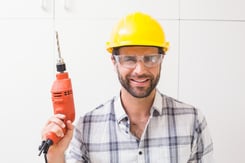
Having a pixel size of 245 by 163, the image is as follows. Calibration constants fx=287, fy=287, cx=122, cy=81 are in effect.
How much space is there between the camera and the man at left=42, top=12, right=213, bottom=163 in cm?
105

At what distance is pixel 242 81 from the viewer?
60.6 inches

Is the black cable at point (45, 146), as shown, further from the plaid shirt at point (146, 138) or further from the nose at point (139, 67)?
the nose at point (139, 67)

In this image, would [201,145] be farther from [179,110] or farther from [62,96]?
[62,96]

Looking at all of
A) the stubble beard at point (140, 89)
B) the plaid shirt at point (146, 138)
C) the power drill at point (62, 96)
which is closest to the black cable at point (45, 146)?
the power drill at point (62, 96)

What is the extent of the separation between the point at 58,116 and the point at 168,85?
724 mm

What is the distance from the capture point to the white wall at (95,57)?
146 centimetres

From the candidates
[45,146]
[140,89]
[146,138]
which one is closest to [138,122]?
[146,138]

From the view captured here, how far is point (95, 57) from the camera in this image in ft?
4.86

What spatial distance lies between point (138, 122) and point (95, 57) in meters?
0.47

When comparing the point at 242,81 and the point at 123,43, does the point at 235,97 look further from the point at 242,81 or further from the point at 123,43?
the point at 123,43

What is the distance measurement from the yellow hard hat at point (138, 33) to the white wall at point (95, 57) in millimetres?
397

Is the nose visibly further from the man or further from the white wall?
the white wall

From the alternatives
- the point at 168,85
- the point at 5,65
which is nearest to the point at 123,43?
the point at 168,85

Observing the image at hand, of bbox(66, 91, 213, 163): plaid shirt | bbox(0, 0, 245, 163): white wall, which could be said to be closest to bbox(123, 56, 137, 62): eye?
bbox(66, 91, 213, 163): plaid shirt
